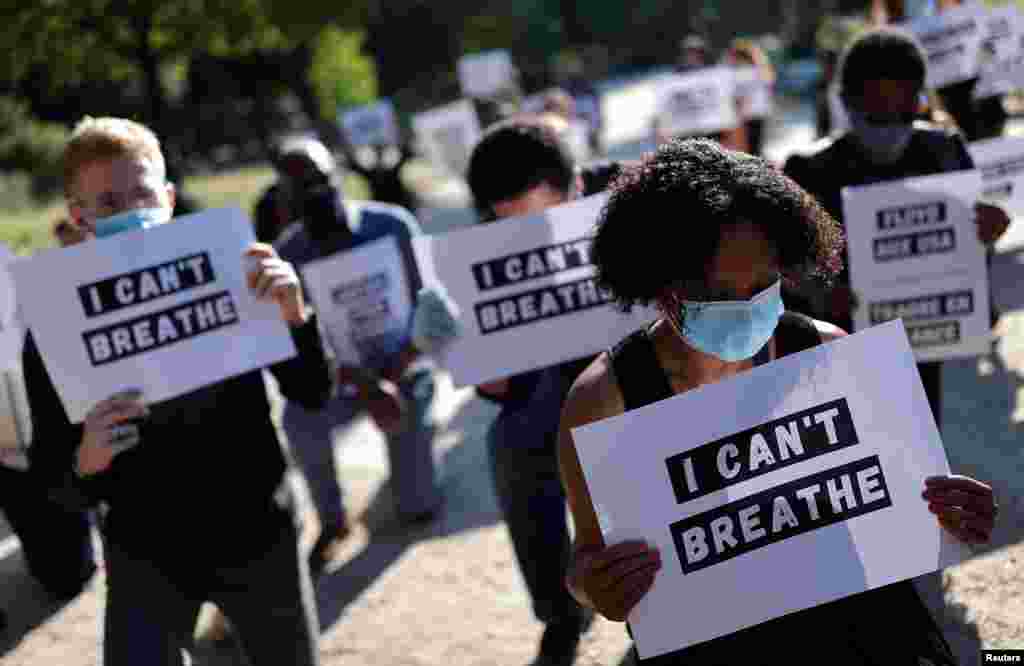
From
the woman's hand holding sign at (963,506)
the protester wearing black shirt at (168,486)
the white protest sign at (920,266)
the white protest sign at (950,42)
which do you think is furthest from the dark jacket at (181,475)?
the white protest sign at (950,42)

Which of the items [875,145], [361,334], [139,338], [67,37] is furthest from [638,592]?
[67,37]

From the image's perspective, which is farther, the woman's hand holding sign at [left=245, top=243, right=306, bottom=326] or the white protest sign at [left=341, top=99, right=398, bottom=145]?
the white protest sign at [left=341, top=99, right=398, bottom=145]

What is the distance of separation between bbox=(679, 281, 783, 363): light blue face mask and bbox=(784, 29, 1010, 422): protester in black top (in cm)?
184

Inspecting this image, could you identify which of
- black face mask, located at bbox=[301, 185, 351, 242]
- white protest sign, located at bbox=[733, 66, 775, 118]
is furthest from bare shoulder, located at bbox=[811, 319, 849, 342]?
white protest sign, located at bbox=[733, 66, 775, 118]

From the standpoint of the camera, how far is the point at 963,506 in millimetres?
2221

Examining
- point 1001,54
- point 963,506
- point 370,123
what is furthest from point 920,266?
point 370,123

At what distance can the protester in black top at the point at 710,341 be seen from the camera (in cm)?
222

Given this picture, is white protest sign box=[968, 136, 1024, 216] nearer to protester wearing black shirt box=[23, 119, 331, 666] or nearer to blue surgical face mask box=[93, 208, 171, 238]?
protester wearing black shirt box=[23, 119, 331, 666]

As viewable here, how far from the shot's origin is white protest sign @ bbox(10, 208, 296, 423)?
2934 millimetres

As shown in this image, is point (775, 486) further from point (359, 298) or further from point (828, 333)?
point (359, 298)

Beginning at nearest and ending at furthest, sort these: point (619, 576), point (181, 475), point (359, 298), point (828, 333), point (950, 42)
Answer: point (619, 576)
point (828, 333)
point (181, 475)
point (359, 298)
point (950, 42)

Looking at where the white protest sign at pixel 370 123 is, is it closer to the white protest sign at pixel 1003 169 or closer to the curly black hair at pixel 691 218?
the white protest sign at pixel 1003 169

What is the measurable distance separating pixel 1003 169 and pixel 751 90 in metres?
6.07

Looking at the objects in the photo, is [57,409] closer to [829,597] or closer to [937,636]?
[829,597]
